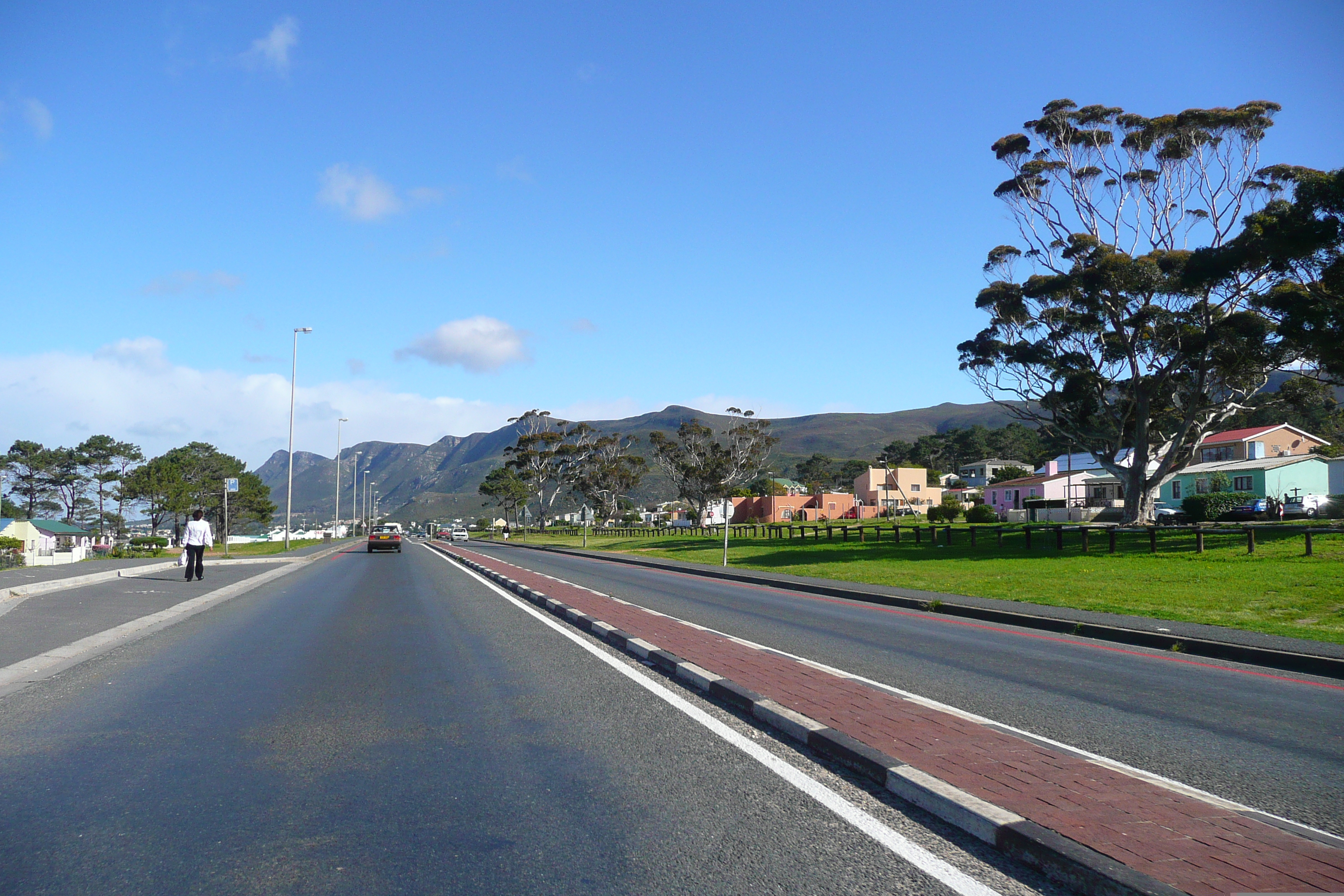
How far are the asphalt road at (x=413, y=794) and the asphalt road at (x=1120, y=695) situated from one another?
6.87 ft

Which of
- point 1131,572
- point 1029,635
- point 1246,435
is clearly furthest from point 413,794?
point 1246,435

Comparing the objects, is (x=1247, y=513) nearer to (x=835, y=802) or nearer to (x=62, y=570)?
(x=835, y=802)

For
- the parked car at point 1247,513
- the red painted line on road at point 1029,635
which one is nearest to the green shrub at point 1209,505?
the parked car at point 1247,513

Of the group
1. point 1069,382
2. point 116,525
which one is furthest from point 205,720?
point 116,525

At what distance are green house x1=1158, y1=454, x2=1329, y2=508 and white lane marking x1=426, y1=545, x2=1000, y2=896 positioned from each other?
52666 mm

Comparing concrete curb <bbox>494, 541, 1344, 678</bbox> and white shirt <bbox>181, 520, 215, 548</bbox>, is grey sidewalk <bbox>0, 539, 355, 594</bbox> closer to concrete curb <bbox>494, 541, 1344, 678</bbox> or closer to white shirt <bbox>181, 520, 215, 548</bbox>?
white shirt <bbox>181, 520, 215, 548</bbox>

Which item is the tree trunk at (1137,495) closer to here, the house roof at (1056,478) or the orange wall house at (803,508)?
the house roof at (1056,478)

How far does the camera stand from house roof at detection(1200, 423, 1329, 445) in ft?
219

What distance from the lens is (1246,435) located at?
6725cm

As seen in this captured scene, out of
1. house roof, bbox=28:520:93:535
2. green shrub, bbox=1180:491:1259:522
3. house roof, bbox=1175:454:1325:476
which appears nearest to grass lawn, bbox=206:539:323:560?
house roof, bbox=28:520:93:535

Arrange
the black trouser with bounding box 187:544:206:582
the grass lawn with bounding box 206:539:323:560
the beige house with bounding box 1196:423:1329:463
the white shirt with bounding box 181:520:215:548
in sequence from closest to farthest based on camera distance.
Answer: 1. the white shirt with bounding box 181:520:215:548
2. the black trouser with bounding box 187:544:206:582
3. the grass lawn with bounding box 206:539:323:560
4. the beige house with bounding box 1196:423:1329:463

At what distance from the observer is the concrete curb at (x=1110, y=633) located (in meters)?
9.81

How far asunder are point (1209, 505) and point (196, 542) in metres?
42.1

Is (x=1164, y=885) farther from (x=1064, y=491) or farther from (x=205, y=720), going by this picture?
(x=1064, y=491)
